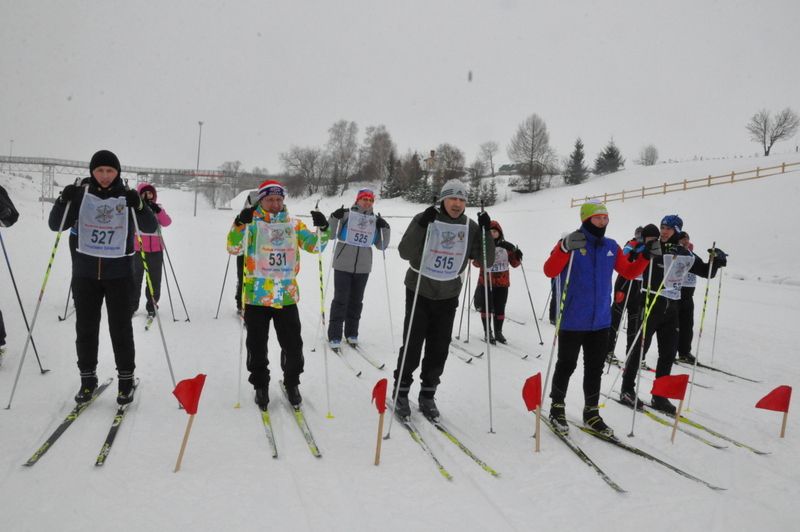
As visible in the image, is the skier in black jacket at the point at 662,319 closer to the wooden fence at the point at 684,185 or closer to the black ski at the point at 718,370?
the black ski at the point at 718,370

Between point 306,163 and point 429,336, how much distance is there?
53851 mm

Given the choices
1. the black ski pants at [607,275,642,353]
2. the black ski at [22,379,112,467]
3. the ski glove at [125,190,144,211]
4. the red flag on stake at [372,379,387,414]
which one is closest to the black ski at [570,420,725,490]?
the black ski pants at [607,275,642,353]

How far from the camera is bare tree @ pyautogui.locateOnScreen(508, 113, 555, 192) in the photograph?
4534 cm

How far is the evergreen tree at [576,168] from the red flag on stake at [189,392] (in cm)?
4626

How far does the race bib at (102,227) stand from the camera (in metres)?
3.62

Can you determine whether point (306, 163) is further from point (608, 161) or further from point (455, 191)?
point (455, 191)

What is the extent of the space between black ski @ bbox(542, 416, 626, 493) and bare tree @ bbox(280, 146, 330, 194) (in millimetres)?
52887

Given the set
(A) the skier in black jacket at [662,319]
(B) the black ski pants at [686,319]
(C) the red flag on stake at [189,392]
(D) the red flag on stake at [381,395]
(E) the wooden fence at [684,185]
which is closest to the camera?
(C) the red flag on stake at [189,392]

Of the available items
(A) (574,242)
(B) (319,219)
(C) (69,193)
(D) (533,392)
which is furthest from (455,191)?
(C) (69,193)

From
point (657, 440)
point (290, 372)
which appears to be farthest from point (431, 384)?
point (657, 440)

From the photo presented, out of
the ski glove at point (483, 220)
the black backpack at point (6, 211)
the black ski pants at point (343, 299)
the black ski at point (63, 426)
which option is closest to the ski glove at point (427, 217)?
the ski glove at point (483, 220)

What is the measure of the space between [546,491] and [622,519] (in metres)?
0.48

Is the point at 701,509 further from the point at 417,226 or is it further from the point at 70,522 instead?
the point at 70,522

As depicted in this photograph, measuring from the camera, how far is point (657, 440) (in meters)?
3.87
